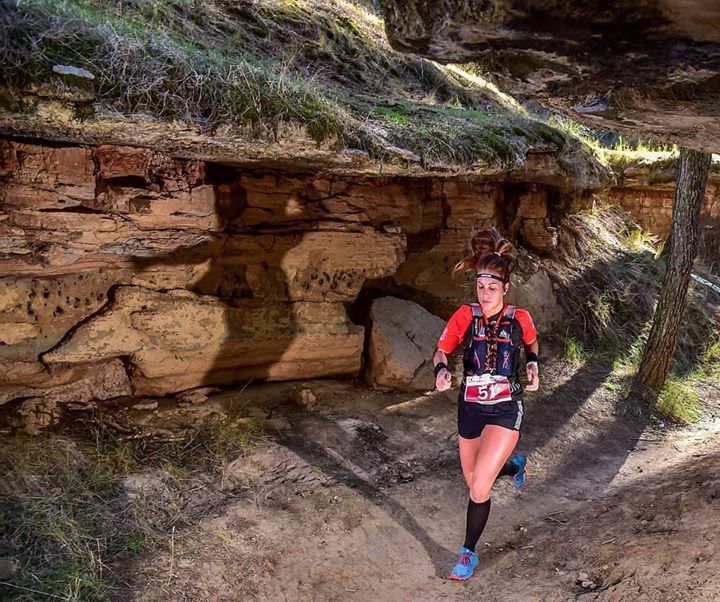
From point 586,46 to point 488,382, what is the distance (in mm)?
1896

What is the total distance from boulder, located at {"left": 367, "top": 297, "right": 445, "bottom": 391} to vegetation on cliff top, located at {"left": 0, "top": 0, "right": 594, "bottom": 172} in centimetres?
176

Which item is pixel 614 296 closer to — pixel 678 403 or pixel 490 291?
pixel 678 403

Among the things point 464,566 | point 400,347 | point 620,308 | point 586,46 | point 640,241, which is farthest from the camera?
point 640,241

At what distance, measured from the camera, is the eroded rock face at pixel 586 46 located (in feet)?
6.70

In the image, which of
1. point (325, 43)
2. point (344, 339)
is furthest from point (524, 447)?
point (325, 43)

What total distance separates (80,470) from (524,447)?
3.85 m

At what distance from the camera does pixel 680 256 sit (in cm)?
689

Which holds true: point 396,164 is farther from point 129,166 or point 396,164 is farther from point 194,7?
point 194,7

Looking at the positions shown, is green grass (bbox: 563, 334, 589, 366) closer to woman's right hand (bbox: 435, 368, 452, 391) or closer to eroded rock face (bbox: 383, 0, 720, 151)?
woman's right hand (bbox: 435, 368, 452, 391)

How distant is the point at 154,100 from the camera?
3.67 meters

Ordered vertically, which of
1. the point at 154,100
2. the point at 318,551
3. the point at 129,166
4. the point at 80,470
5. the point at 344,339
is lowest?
the point at 318,551

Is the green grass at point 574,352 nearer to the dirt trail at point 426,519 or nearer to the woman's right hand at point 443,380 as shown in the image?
the dirt trail at point 426,519

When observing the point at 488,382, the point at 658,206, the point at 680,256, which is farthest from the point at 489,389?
the point at 658,206

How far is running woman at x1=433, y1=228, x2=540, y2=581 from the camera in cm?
349
